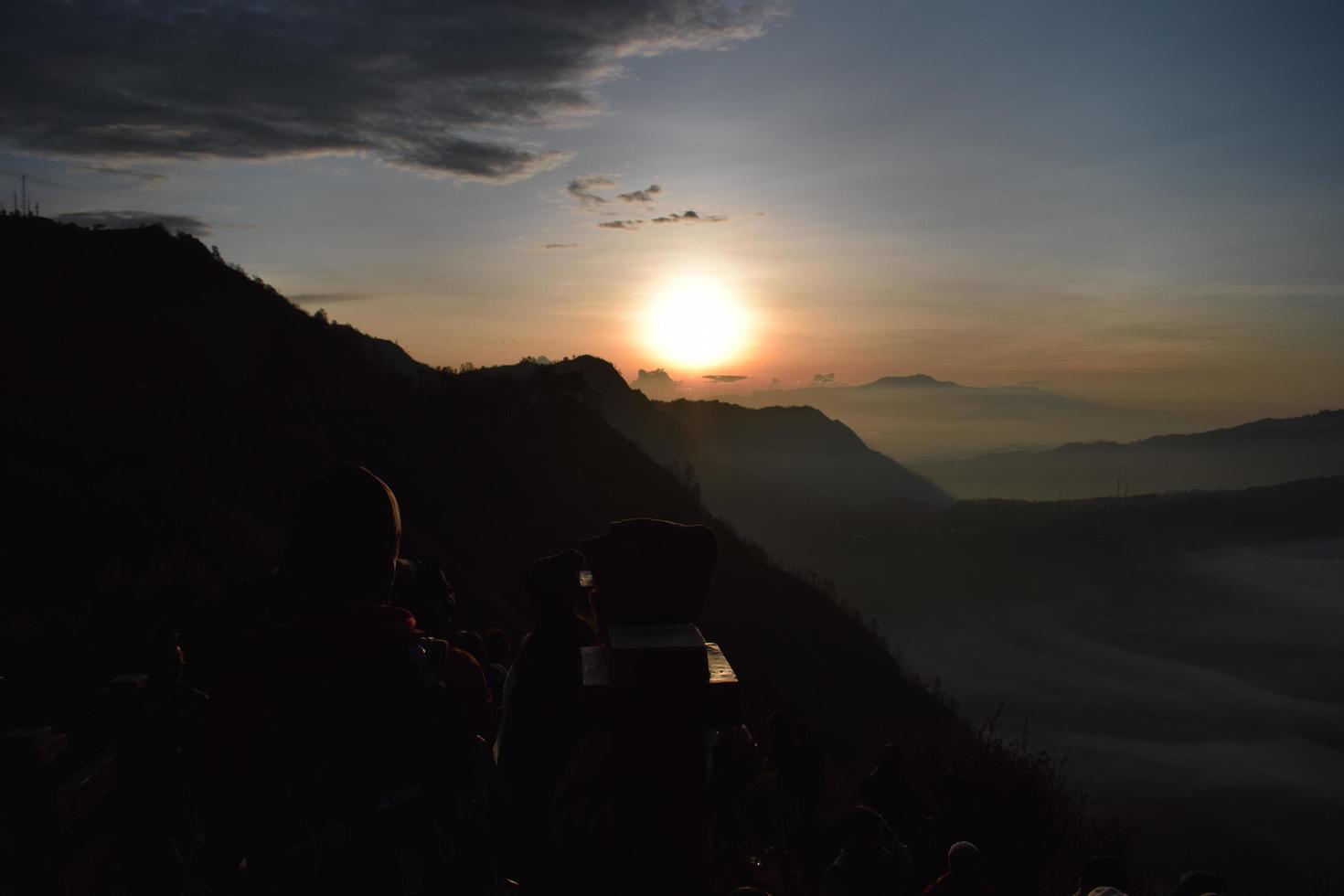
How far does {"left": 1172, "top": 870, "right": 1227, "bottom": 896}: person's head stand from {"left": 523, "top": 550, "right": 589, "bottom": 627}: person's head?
14.5 ft

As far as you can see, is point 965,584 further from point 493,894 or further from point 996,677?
point 493,894

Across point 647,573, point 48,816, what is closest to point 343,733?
point 647,573

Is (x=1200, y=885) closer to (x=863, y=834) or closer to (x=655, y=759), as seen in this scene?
(x=863, y=834)

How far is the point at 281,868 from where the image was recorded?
2.36 m

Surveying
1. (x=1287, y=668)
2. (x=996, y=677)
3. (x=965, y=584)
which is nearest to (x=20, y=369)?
(x=996, y=677)

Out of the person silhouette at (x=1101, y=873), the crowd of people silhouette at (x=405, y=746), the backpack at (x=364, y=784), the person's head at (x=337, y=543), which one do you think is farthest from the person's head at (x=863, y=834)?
the person's head at (x=337, y=543)

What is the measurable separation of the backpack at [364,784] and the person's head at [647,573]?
0.64 metres

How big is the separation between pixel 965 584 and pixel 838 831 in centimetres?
13233

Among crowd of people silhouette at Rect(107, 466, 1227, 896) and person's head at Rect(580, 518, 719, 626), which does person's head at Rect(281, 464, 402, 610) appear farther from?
person's head at Rect(580, 518, 719, 626)

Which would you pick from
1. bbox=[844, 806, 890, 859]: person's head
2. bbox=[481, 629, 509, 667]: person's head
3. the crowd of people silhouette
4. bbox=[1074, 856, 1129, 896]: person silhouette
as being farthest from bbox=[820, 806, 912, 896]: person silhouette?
bbox=[481, 629, 509, 667]: person's head

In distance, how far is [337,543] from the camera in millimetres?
2424

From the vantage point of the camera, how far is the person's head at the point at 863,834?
16.9 feet

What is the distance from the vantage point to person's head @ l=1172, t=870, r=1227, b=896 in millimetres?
5000

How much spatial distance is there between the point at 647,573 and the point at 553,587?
2.26 feet
